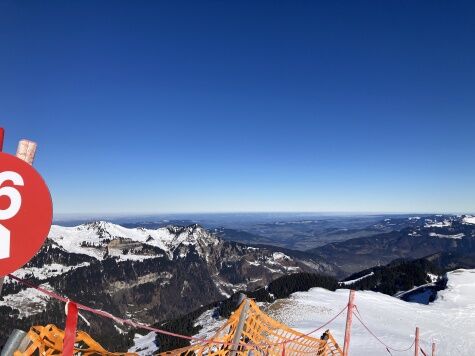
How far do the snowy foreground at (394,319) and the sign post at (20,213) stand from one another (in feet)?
126

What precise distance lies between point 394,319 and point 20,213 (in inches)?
2576

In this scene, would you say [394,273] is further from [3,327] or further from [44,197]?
[3,327]

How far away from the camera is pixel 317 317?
188 feet

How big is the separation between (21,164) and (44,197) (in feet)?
1.41

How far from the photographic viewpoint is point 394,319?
58250 millimetres

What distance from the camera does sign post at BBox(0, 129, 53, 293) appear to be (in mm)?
3665

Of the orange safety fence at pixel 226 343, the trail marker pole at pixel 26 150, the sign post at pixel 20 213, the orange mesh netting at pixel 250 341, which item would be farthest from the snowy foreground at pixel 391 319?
the trail marker pole at pixel 26 150

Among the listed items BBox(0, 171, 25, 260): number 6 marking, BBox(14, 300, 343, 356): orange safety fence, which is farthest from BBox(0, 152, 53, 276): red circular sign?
BBox(14, 300, 343, 356): orange safety fence

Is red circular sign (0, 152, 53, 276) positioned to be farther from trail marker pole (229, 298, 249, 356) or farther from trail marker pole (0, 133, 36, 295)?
trail marker pole (229, 298, 249, 356)

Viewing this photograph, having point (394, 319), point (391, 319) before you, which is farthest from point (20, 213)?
point (394, 319)

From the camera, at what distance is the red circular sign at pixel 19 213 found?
3662mm

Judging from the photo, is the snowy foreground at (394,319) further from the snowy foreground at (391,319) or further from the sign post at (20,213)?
the sign post at (20,213)

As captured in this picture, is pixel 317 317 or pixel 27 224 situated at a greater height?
pixel 27 224

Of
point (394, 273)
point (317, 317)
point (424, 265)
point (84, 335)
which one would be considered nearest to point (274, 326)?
point (84, 335)
